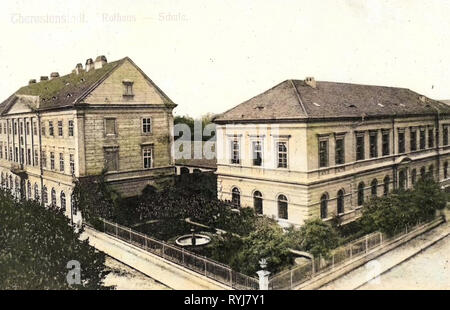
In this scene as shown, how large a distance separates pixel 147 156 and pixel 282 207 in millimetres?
11917

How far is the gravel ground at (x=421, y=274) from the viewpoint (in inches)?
694

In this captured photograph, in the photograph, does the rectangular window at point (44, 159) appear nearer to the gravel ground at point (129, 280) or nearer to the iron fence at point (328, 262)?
the gravel ground at point (129, 280)

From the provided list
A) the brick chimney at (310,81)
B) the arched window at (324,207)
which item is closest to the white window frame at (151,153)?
the brick chimney at (310,81)

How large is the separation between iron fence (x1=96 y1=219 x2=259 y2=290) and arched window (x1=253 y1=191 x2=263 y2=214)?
7773 millimetres

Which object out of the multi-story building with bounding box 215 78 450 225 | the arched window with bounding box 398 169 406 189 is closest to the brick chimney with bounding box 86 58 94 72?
the multi-story building with bounding box 215 78 450 225

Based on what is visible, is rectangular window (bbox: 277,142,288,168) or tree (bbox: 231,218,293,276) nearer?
tree (bbox: 231,218,293,276)

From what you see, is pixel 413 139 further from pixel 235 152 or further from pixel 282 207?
pixel 235 152

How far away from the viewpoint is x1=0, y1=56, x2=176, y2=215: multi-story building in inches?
1124

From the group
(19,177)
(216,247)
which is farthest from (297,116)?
(19,177)

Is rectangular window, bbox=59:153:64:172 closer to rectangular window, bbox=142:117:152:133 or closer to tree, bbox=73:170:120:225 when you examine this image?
tree, bbox=73:170:120:225

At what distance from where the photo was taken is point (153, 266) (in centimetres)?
2005

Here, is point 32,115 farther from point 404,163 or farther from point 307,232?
point 404,163

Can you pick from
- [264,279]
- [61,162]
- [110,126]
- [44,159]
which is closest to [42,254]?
[264,279]

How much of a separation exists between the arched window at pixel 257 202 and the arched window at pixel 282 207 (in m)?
1.46
